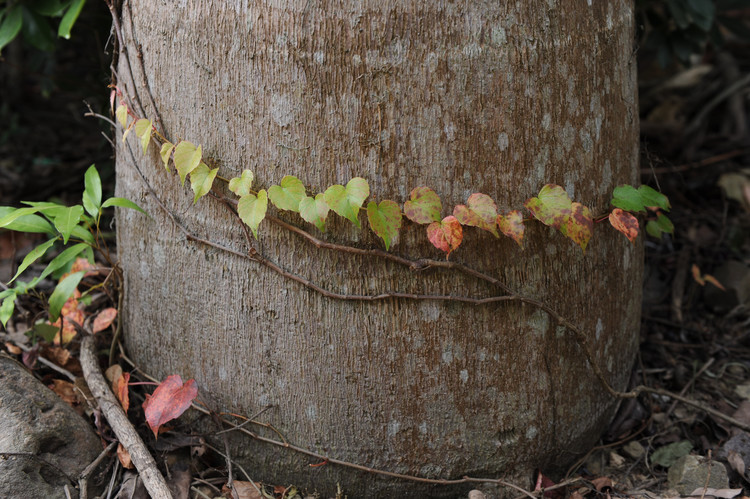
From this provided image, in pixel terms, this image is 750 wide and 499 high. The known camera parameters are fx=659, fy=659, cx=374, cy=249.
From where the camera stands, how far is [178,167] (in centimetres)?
157

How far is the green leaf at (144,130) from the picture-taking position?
1.63 m

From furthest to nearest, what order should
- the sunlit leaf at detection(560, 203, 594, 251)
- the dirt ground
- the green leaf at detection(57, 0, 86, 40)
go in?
1. the green leaf at detection(57, 0, 86, 40)
2. the dirt ground
3. the sunlit leaf at detection(560, 203, 594, 251)

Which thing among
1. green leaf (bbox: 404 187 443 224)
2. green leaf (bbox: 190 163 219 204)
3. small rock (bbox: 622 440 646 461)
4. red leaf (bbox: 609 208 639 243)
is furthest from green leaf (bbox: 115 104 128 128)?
small rock (bbox: 622 440 646 461)

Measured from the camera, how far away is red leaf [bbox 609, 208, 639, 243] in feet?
5.46

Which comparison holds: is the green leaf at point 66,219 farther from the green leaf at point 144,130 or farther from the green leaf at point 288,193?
the green leaf at point 288,193

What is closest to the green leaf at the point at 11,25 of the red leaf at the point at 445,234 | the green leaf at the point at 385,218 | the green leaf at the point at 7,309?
the green leaf at the point at 7,309

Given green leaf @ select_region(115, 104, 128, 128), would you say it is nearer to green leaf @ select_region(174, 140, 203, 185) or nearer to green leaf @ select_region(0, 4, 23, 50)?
green leaf @ select_region(174, 140, 203, 185)

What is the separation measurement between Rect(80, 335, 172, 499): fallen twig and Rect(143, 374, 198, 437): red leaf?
0.26 feet

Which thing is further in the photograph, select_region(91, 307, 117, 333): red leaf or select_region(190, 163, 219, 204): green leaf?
select_region(91, 307, 117, 333): red leaf

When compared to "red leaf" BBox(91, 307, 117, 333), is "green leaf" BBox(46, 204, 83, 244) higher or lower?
higher

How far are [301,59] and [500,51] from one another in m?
0.46

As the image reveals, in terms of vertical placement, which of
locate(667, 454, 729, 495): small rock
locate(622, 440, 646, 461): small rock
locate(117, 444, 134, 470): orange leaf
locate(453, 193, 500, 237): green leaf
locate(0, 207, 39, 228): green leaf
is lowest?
locate(622, 440, 646, 461): small rock

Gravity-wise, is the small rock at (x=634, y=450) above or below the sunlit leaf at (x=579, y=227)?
below

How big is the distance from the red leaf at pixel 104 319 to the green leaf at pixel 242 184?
0.78m
